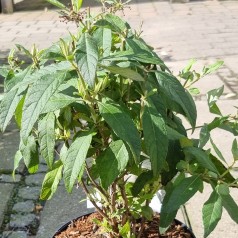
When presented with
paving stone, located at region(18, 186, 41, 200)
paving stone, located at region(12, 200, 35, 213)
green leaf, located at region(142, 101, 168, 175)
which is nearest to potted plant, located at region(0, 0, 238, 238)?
green leaf, located at region(142, 101, 168, 175)

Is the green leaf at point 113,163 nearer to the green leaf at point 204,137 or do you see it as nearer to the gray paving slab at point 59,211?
the green leaf at point 204,137

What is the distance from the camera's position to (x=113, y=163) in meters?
1.41

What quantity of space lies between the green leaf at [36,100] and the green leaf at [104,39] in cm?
22

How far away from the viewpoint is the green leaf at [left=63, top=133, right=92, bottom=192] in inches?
52.9

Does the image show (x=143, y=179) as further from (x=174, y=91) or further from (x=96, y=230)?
(x=96, y=230)

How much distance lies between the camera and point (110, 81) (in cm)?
156

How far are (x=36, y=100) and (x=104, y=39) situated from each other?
0.32 meters

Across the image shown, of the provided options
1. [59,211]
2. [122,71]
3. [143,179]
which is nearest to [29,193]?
[59,211]

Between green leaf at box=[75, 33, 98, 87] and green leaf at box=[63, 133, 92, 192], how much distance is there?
0.85 ft

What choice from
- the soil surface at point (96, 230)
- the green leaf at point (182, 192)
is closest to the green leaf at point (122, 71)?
the green leaf at point (182, 192)

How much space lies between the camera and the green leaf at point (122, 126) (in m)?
1.28

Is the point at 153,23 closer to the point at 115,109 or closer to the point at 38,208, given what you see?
the point at 38,208

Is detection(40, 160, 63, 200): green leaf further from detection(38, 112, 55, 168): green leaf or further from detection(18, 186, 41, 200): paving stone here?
detection(18, 186, 41, 200): paving stone

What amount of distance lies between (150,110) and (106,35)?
271 millimetres
